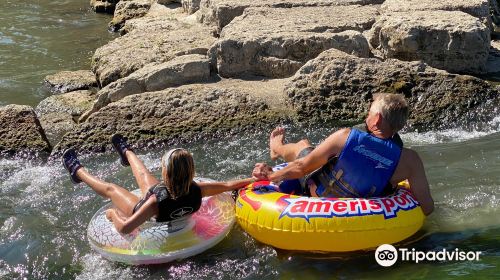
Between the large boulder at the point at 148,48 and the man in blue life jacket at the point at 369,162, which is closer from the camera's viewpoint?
the man in blue life jacket at the point at 369,162

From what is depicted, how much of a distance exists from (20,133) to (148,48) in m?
2.47

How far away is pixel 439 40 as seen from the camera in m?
8.37

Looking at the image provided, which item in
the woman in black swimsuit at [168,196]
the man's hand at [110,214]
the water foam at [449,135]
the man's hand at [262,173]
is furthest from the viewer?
the water foam at [449,135]

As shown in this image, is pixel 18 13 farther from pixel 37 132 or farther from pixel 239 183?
pixel 239 183

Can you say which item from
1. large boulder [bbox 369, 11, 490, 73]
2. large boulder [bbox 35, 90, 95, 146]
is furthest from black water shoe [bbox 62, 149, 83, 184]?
large boulder [bbox 369, 11, 490, 73]

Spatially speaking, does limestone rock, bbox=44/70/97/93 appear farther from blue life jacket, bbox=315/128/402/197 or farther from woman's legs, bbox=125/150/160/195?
blue life jacket, bbox=315/128/402/197

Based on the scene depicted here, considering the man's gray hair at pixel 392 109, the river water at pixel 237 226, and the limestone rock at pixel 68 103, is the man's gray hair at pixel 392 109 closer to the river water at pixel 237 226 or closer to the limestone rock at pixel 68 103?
Answer: the river water at pixel 237 226

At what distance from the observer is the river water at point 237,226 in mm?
5086

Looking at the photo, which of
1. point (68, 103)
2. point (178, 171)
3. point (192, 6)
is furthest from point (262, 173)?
point (192, 6)

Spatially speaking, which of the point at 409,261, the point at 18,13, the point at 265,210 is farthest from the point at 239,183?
the point at 18,13

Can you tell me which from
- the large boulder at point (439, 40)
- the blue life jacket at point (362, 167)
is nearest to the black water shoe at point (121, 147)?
the blue life jacket at point (362, 167)

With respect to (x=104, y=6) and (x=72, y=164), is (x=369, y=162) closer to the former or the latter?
(x=72, y=164)

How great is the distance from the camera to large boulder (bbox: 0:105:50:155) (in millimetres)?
7523

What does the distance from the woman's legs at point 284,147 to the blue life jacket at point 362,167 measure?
0.54 m
